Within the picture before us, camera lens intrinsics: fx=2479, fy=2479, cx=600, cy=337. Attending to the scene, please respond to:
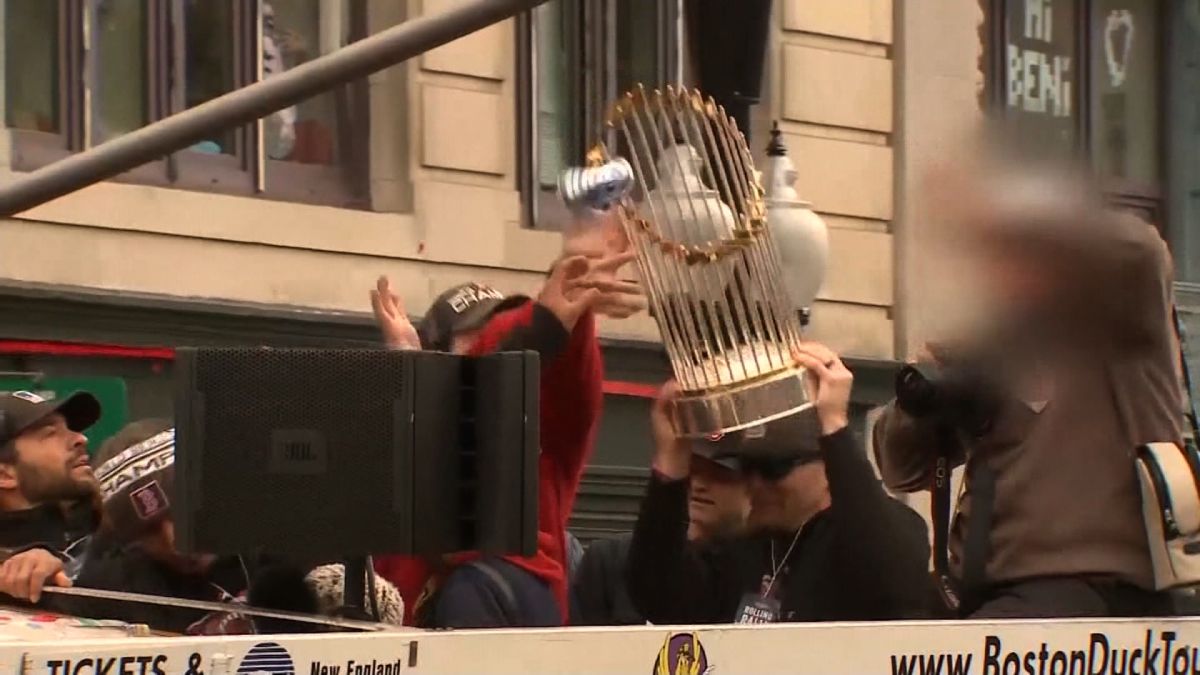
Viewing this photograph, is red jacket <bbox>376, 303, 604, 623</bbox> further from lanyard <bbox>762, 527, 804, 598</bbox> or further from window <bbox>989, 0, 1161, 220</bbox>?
window <bbox>989, 0, 1161, 220</bbox>

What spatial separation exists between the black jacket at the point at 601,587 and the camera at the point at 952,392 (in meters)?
0.93

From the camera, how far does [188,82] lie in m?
12.4

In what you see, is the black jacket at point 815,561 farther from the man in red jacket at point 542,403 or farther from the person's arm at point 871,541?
the man in red jacket at point 542,403

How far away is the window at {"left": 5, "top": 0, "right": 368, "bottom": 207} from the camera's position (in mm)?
11773

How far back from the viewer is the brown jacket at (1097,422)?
4.87 m

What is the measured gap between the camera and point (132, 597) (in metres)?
4.05

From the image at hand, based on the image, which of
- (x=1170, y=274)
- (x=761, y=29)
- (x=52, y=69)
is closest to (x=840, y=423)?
(x=1170, y=274)

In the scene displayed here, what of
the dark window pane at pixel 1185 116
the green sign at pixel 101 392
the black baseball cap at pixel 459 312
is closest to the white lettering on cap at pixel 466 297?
the black baseball cap at pixel 459 312

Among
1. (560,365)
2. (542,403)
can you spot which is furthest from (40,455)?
(560,365)

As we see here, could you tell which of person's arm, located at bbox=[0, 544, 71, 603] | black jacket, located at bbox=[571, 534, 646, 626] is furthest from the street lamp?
person's arm, located at bbox=[0, 544, 71, 603]

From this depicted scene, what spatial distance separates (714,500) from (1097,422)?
32.4 inches

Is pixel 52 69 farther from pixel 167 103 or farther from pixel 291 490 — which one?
pixel 291 490

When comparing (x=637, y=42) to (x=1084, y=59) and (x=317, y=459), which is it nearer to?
(x=1084, y=59)

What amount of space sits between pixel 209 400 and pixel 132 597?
35 cm
